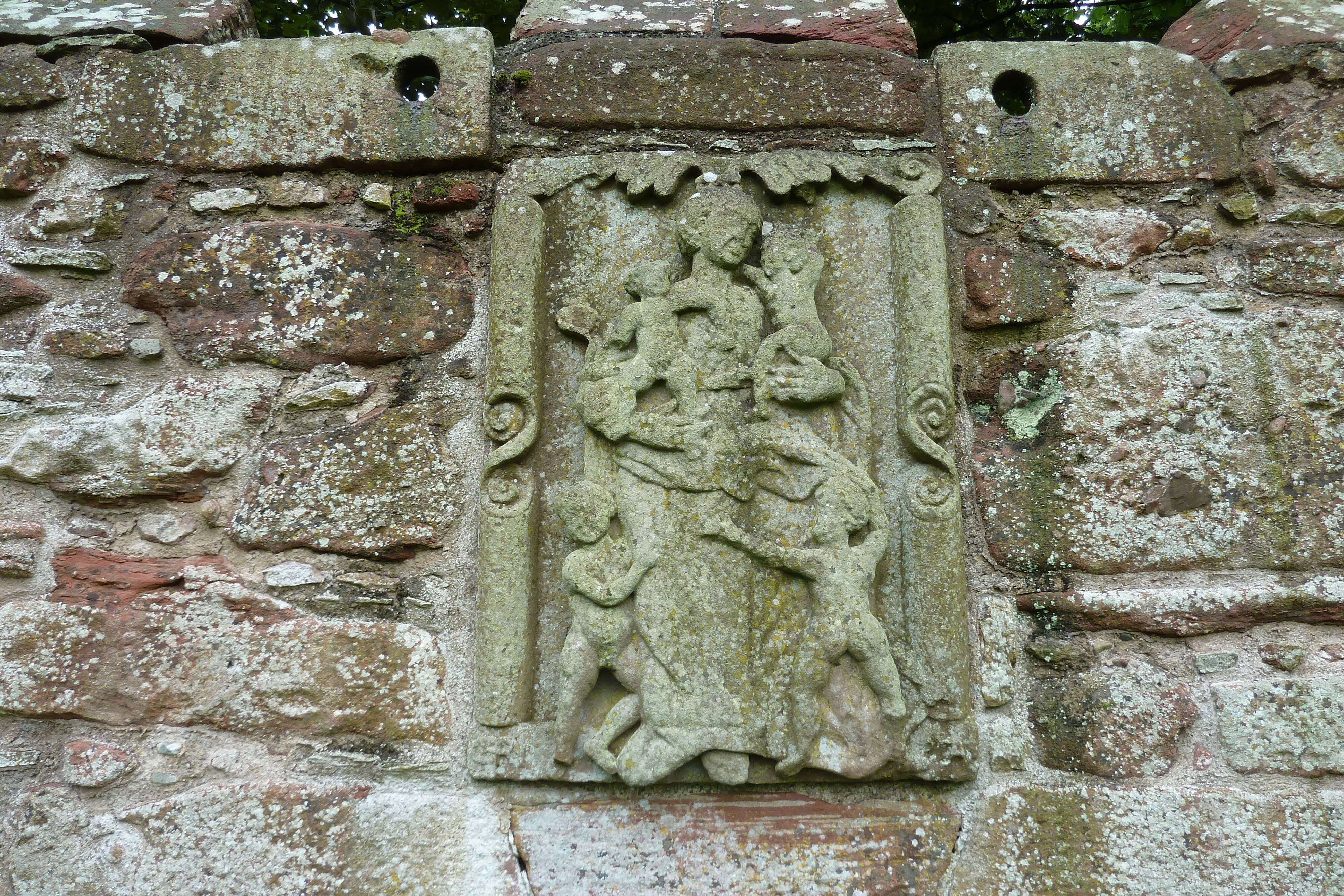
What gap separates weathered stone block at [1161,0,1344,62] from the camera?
2174 millimetres

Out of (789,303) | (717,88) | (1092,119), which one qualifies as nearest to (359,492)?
(789,303)

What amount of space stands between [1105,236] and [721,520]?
1194 millimetres

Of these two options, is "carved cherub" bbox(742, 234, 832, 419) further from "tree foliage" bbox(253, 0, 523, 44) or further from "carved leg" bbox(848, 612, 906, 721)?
"tree foliage" bbox(253, 0, 523, 44)

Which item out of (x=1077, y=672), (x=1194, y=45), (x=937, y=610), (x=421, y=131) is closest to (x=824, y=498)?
(x=937, y=610)

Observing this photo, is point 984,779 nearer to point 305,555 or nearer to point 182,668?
point 305,555

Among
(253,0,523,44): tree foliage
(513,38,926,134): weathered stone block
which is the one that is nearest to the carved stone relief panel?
(513,38,926,134): weathered stone block

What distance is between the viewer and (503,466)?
6.38ft

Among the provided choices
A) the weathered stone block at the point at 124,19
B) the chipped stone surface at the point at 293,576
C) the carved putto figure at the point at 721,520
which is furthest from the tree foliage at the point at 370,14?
the chipped stone surface at the point at 293,576

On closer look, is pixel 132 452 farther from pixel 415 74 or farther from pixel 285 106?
pixel 415 74

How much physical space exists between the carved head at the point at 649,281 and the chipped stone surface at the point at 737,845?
111 centimetres

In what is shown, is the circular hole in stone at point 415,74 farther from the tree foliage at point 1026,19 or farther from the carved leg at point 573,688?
the tree foliage at point 1026,19

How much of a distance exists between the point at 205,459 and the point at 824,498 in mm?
1428

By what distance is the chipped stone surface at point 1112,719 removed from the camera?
1.84 m

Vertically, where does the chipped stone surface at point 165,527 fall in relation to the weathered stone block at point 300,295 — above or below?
below
